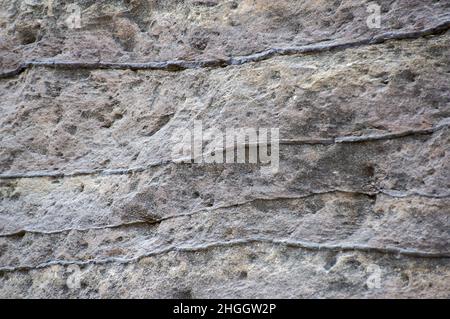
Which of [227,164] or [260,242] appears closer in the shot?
[260,242]

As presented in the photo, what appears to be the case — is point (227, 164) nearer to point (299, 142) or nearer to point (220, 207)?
point (220, 207)

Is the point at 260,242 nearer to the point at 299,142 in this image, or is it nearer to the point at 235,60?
the point at 299,142

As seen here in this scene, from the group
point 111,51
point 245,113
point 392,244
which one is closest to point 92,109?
point 111,51

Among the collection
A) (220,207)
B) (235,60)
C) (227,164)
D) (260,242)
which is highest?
(235,60)

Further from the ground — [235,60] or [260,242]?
[235,60]

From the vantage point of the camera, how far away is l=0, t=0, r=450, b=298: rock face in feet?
6.23

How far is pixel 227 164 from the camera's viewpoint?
6.84 feet

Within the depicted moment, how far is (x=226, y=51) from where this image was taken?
7.14 ft

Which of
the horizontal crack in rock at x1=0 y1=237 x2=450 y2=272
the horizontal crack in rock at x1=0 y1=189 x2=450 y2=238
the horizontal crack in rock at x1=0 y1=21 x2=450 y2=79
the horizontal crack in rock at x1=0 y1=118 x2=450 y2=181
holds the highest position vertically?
the horizontal crack in rock at x1=0 y1=21 x2=450 y2=79

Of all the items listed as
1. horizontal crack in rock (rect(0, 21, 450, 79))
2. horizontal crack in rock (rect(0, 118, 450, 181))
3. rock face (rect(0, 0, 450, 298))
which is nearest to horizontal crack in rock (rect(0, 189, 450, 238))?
rock face (rect(0, 0, 450, 298))

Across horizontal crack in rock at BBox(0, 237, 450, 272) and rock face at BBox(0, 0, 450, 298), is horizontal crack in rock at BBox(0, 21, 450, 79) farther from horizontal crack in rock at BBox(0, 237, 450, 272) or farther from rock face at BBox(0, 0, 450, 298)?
horizontal crack in rock at BBox(0, 237, 450, 272)

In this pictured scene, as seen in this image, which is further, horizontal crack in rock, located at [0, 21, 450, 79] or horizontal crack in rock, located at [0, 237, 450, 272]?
horizontal crack in rock, located at [0, 21, 450, 79]

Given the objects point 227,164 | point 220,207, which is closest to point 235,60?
point 227,164

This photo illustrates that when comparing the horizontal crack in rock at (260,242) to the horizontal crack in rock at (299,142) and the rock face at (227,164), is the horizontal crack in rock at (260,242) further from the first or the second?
the horizontal crack in rock at (299,142)
